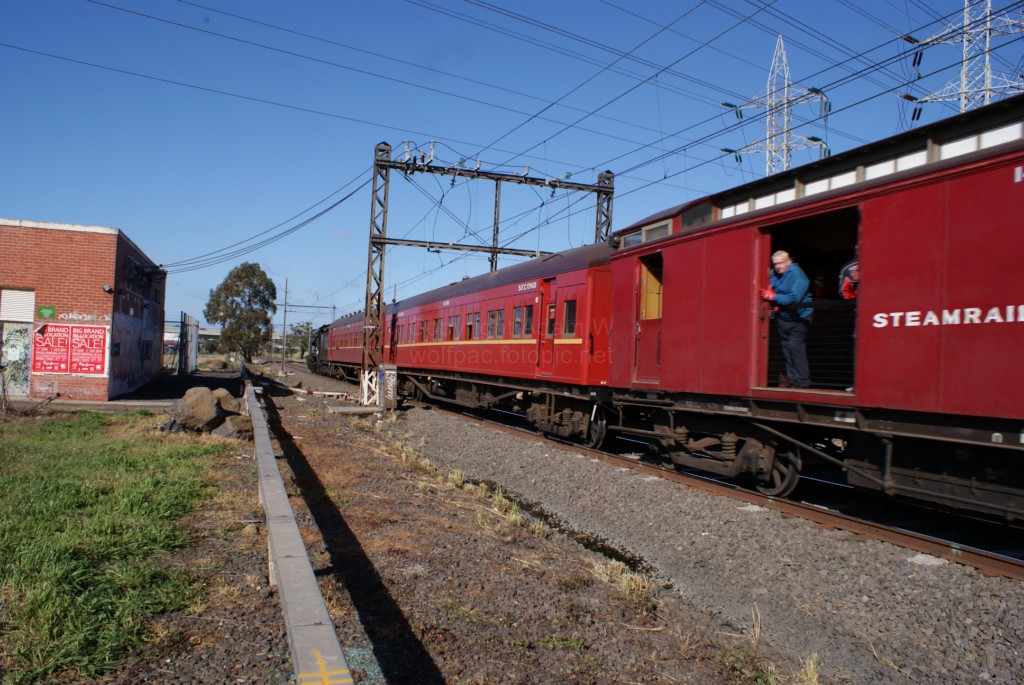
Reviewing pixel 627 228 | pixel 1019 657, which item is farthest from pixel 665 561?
pixel 627 228

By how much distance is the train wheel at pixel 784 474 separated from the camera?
784 cm

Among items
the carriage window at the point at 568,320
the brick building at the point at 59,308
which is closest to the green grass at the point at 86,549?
the carriage window at the point at 568,320

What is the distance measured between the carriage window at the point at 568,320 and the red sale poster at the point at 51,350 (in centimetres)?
1427

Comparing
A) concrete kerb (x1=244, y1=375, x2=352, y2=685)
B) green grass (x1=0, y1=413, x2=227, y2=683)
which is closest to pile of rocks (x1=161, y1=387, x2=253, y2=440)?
green grass (x1=0, y1=413, x2=227, y2=683)

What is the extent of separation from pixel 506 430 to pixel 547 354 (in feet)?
7.95

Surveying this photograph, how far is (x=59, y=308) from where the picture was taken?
18.6 meters

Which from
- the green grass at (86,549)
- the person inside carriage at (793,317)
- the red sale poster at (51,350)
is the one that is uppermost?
the person inside carriage at (793,317)

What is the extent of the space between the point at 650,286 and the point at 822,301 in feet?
11.1

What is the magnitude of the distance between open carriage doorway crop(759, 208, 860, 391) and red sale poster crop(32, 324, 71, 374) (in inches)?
728

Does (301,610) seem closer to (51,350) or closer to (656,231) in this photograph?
(656,231)

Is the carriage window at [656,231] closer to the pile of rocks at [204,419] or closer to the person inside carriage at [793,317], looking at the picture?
the person inside carriage at [793,317]

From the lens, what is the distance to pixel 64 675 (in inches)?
125

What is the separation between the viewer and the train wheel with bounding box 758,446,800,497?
784cm

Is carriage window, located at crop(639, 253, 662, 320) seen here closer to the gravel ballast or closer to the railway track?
the railway track
